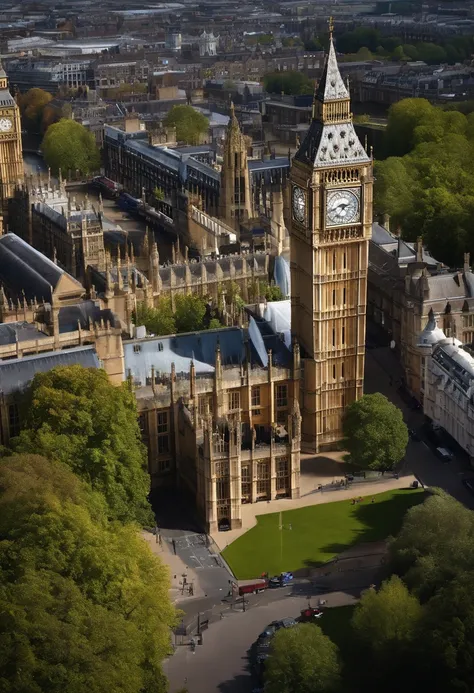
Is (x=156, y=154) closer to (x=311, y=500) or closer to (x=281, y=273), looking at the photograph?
(x=281, y=273)

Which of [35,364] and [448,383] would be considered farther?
[448,383]

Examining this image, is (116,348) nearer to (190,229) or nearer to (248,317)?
(248,317)

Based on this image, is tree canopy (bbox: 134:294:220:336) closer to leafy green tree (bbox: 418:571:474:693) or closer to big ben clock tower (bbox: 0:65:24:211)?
big ben clock tower (bbox: 0:65:24:211)

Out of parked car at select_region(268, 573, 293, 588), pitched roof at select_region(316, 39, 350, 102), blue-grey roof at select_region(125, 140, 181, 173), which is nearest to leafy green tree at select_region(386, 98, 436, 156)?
blue-grey roof at select_region(125, 140, 181, 173)

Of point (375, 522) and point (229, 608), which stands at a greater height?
point (375, 522)

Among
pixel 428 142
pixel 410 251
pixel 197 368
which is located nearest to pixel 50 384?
pixel 197 368

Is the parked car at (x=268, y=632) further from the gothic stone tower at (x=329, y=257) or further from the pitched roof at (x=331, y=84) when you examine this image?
the pitched roof at (x=331, y=84)

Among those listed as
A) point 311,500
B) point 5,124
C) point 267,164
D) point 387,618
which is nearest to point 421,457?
point 311,500
